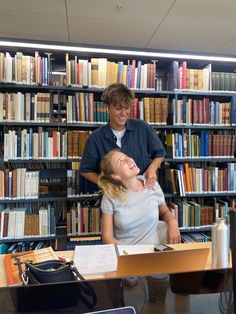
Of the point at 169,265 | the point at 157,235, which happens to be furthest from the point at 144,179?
the point at 169,265

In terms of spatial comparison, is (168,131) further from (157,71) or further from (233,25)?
(233,25)

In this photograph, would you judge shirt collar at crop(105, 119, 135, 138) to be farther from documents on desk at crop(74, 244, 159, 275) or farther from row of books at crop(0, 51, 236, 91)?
documents on desk at crop(74, 244, 159, 275)

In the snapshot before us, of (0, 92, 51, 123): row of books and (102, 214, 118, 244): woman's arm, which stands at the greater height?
(0, 92, 51, 123): row of books

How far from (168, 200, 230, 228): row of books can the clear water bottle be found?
1.79m

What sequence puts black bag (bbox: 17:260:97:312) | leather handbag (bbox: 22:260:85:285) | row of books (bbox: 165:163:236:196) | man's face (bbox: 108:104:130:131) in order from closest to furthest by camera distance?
1. black bag (bbox: 17:260:97:312)
2. leather handbag (bbox: 22:260:85:285)
3. man's face (bbox: 108:104:130:131)
4. row of books (bbox: 165:163:236:196)

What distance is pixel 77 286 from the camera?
0.56 metres

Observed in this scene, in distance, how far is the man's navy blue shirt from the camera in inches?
81.8

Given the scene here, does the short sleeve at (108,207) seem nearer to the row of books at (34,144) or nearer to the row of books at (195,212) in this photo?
the row of books at (34,144)

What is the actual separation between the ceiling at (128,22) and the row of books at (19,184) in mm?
1376

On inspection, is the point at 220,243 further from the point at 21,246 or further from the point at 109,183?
the point at 21,246

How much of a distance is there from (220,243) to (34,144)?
205 cm

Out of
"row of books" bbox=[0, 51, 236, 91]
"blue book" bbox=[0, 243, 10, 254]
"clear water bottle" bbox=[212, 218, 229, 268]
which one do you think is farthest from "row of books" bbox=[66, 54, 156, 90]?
"clear water bottle" bbox=[212, 218, 229, 268]

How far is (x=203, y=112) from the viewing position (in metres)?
2.87

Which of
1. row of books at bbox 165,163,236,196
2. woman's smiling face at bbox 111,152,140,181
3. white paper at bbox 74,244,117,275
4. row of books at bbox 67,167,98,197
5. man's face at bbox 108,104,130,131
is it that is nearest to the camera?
white paper at bbox 74,244,117,275
